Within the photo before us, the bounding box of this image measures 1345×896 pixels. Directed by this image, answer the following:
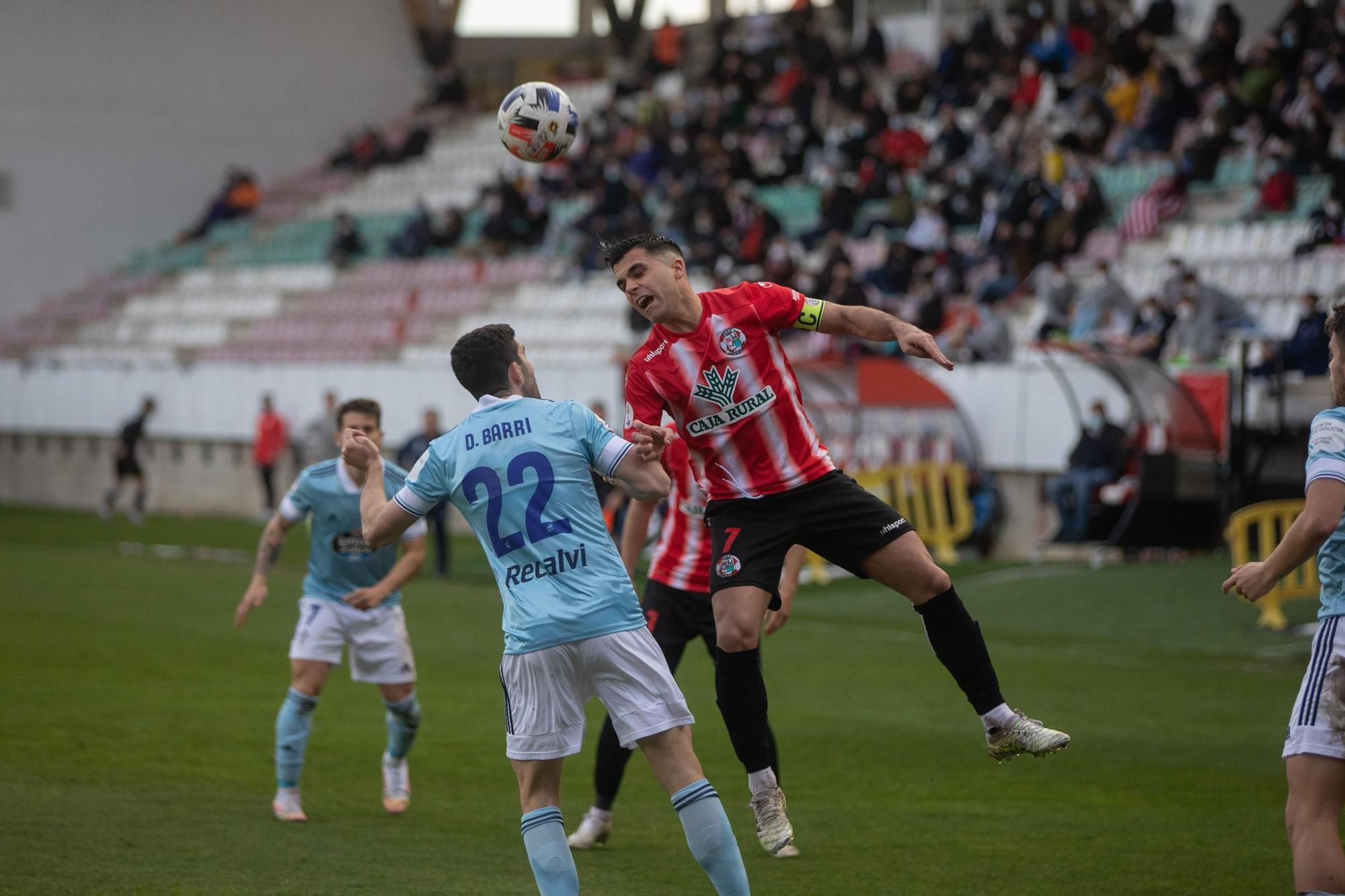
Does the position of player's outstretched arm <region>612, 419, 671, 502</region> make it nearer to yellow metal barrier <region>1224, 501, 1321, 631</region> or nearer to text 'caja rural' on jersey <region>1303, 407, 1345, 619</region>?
text 'caja rural' on jersey <region>1303, 407, 1345, 619</region>

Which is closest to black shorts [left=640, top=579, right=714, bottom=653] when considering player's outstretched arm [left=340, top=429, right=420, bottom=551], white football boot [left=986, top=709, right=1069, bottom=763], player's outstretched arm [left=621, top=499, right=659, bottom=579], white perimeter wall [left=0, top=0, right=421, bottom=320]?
player's outstretched arm [left=621, top=499, right=659, bottom=579]

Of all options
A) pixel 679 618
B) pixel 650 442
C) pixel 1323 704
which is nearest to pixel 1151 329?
pixel 679 618

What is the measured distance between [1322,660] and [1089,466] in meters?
13.6

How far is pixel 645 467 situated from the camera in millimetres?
5172

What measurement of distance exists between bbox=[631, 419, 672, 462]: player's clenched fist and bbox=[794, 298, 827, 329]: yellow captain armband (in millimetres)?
1294

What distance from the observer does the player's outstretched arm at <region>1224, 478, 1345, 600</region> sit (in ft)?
15.1

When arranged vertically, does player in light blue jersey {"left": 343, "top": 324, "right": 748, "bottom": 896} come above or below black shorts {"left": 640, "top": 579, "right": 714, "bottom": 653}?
above

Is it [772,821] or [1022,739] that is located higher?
[1022,739]

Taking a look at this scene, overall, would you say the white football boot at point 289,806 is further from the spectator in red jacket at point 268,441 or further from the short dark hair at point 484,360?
the spectator in red jacket at point 268,441

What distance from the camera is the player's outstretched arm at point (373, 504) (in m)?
5.26

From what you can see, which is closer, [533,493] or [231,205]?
[533,493]

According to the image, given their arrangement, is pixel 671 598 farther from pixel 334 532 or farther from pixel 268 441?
pixel 268 441

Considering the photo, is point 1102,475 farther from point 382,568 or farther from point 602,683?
point 602,683

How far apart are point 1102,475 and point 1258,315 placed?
2990 millimetres
